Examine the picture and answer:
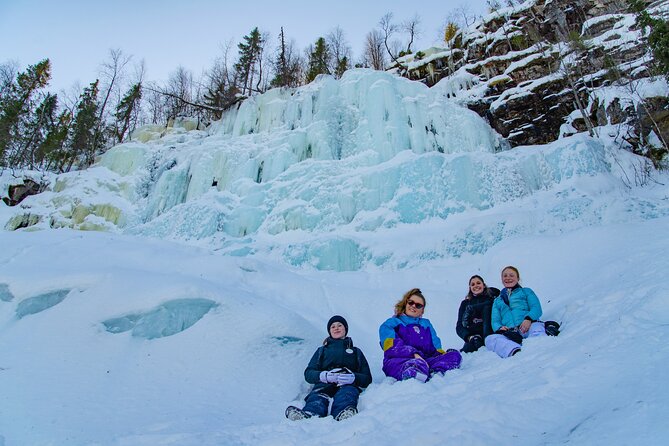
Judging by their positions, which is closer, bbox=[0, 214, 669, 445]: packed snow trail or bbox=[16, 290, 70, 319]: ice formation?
bbox=[0, 214, 669, 445]: packed snow trail

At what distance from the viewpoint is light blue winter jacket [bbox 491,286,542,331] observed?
416cm

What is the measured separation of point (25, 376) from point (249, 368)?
1961mm

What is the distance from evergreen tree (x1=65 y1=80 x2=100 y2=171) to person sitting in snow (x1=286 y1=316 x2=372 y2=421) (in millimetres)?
25900

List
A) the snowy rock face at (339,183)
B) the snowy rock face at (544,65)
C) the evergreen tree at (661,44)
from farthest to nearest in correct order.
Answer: the snowy rock face at (544,65), the evergreen tree at (661,44), the snowy rock face at (339,183)

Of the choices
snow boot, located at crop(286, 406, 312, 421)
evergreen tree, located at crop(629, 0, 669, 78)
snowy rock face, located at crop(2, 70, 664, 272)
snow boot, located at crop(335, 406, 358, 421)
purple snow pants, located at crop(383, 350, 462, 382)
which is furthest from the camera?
evergreen tree, located at crop(629, 0, 669, 78)

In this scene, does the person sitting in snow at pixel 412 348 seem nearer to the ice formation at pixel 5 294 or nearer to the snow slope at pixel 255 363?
the snow slope at pixel 255 363

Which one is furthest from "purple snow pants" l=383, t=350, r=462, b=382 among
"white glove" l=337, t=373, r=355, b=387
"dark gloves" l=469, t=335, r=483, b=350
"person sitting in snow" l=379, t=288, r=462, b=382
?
"dark gloves" l=469, t=335, r=483, b=350

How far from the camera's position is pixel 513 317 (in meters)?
4.20

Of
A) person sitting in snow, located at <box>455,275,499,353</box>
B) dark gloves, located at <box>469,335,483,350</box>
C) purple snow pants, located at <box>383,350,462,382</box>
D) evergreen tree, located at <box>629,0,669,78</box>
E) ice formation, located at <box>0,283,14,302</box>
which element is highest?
evergreen tree, located at <box>629,0,669,78</box>

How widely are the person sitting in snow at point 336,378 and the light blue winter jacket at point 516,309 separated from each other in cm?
170

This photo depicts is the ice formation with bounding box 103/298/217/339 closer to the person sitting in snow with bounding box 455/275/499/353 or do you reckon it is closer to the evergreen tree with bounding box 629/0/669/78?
the person sitting in snow with bounding box 455/275/499/353

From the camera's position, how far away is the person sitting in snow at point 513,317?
372 centimetres

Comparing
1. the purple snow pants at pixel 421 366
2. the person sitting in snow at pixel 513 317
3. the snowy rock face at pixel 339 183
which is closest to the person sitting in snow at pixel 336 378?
the purple snow pants at pixel 421 366

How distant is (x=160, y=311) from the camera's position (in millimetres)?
4488
